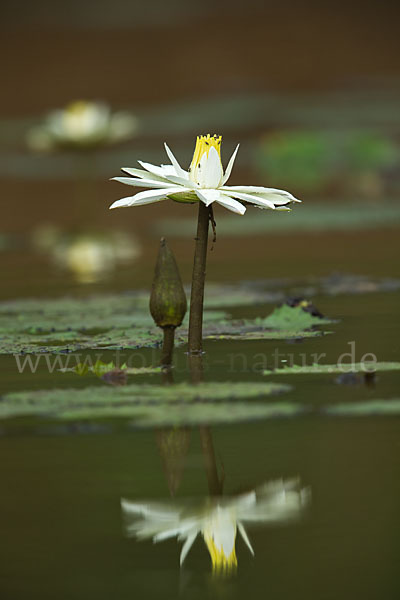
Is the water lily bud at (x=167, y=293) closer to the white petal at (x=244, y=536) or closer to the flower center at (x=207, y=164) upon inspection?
the flower center at (x=207, y=164)

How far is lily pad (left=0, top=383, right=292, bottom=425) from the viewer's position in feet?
7.44

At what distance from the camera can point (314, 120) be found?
14469 mm

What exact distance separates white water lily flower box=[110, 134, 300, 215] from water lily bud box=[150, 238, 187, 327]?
123 mm

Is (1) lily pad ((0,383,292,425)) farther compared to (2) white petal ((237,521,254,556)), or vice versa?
(1) lily pad ((0,383,292,425))

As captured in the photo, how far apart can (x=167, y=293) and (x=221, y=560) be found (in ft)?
3.96

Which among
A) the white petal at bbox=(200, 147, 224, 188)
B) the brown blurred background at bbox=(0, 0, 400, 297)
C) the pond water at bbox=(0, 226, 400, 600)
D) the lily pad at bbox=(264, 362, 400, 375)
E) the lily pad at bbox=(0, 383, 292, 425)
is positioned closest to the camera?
the pond water at bbox=(0, 226, 400, 600)

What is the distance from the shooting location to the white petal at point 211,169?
277cm

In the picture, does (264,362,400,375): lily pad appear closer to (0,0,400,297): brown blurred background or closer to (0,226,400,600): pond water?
(0,226,400,600): pond water

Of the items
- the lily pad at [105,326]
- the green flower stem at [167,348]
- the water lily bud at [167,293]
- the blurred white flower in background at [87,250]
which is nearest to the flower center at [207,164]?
the water lily bud at [167,293]

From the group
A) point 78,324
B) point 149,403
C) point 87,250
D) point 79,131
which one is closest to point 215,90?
point 79,131

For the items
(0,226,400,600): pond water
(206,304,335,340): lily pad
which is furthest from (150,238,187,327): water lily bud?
(206,304,335,340): lily pad

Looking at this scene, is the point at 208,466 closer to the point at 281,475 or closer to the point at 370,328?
the point at 281,475

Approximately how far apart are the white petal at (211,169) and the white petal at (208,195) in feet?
0.11

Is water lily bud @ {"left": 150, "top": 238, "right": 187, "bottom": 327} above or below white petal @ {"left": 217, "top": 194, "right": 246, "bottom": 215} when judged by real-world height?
below
